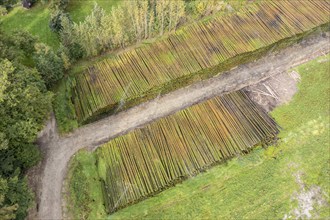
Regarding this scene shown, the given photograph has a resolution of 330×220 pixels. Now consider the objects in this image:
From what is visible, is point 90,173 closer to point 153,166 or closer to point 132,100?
point 153,166

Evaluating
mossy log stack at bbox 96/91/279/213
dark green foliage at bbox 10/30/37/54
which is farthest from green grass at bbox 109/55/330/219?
dark green foliage at bbox 10/30/37/54

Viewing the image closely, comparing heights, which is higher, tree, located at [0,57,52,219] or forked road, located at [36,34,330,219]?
tree, located at [0,57,52,219]

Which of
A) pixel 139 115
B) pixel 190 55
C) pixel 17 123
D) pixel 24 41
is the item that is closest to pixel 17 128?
pixel 17 123

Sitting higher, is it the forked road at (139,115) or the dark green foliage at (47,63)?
the dark green foliage at (47,63)

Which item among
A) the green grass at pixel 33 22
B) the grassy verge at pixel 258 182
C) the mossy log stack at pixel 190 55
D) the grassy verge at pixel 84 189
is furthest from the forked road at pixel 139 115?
the green grass at pixel 33 22

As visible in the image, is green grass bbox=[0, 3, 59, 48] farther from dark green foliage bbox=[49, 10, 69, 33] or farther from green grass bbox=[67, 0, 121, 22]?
green grass bbox=[67, 0, 121, 22]

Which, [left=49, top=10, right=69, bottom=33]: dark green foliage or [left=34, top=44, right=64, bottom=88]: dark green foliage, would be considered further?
[left=49, top=10, right=69, bottom=33]: dark green foliage

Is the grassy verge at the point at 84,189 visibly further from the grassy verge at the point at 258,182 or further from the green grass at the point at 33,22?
the green grass at the point at 33,22
